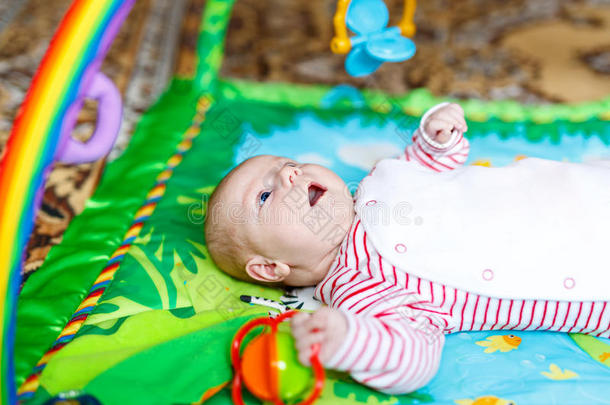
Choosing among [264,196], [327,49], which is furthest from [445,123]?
[327,49]

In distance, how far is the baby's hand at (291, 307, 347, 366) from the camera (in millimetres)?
696

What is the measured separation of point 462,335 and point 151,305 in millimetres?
494

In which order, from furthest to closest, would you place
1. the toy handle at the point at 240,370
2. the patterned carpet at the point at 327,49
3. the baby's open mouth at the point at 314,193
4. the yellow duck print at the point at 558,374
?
the patterned carpet at the point at 327,49, the baby's open mouth at the point at 314,193, the yellow duck print at the point at 558,374, the toy handle at the point at 240,370

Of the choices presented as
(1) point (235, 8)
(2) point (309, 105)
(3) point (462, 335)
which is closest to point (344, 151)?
(2) point (309, 105)

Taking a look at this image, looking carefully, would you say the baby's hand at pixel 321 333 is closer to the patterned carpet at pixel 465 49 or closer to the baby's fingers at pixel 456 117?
the baby's fingers at pixel 456 117

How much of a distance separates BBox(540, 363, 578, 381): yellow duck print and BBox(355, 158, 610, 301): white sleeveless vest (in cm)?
11

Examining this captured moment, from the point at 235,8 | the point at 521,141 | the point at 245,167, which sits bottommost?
the point at 245,167

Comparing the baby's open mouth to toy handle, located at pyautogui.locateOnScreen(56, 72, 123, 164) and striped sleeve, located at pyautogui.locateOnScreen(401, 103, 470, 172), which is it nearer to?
striped sleeve, located at pyautogui.locateOnScreen(401, 103, 470, 172)

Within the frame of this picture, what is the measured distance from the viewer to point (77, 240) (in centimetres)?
105

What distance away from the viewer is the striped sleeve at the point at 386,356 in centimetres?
71

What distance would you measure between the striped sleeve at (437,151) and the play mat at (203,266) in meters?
0.11

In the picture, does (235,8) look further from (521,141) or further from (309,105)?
(521,141)

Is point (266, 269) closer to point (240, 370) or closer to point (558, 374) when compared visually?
point (240, 370)

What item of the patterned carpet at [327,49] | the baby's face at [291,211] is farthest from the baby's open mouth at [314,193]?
the patterned carpet at [327,49]
